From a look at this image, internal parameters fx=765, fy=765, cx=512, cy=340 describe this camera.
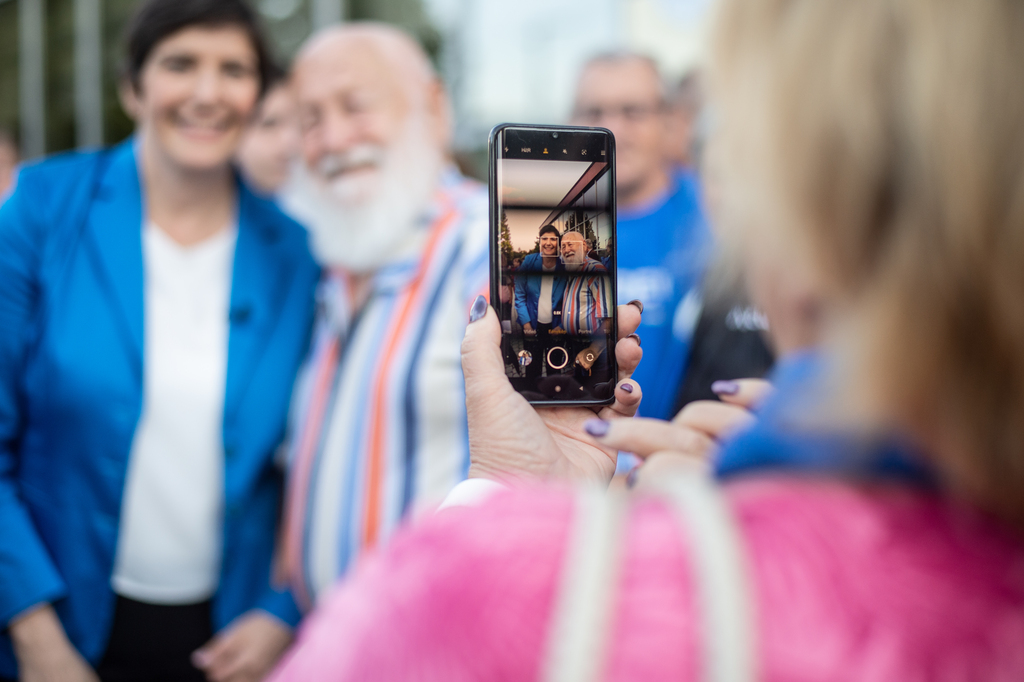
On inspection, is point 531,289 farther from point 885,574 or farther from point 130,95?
point 130,95

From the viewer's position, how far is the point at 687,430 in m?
0.73

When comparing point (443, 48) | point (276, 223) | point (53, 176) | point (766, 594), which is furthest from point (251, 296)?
point (443, 48)

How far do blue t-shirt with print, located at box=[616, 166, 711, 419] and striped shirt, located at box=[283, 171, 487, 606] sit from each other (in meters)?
0.45

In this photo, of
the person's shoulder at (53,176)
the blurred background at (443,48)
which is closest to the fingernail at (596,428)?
the person's shoulder at (53,176)

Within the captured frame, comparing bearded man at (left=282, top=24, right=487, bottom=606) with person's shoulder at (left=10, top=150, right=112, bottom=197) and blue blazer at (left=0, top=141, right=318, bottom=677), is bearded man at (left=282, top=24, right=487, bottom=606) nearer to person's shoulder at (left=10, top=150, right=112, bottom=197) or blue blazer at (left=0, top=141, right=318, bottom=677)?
blue blazer at (left=0, top=141, right=318, bottom=677)

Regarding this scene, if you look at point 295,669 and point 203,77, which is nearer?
point 295,669

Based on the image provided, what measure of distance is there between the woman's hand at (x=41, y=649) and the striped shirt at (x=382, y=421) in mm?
461

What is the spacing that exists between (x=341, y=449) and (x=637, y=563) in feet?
4.07

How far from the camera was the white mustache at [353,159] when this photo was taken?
2088 millimetres

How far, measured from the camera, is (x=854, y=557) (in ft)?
1.45

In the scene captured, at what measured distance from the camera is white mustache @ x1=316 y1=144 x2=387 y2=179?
209 cm

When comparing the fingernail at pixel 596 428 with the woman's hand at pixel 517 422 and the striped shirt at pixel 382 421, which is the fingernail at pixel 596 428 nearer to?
the woman's hand at pixel 517 422

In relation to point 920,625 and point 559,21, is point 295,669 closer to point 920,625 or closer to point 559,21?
point 920,625

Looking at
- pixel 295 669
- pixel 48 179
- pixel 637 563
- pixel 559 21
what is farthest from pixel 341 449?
pixel 559 21
